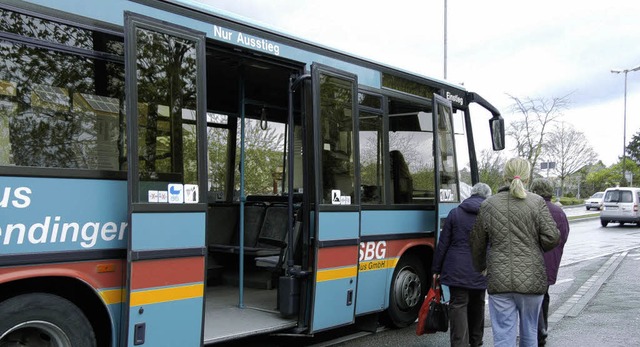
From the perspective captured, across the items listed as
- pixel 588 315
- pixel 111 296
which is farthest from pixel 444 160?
pixel 111 296

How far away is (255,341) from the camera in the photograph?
6.33 m

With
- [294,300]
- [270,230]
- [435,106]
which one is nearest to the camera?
[294,300]

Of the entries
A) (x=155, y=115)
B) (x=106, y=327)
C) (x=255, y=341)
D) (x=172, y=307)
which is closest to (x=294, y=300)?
(x=255, y=341)

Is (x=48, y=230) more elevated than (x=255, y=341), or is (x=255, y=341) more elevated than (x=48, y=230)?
(x=48, y=230)

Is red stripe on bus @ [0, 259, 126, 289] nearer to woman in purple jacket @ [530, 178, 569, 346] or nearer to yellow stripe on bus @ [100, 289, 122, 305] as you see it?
yellow stripe on bus @ [100, 289, 122, 305]

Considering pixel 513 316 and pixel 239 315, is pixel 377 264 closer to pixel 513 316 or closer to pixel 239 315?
pixel 239 315

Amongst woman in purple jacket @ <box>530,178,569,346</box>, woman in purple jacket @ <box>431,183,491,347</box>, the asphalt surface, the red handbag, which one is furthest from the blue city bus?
woman in purple jacket @ <box>530,178,569,346</box>

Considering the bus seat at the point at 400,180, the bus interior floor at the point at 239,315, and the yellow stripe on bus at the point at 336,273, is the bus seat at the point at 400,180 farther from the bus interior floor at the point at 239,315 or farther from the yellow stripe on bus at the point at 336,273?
the bus interior floor at the point at 239,315

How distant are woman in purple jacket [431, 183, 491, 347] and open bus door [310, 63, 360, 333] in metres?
0.92

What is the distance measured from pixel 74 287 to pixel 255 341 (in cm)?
291

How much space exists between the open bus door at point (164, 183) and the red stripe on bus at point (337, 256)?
142 centimetres

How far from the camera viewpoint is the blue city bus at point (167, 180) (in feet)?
11.7

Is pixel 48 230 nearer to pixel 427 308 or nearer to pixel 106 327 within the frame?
pixel 106 327

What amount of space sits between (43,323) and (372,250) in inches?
140
